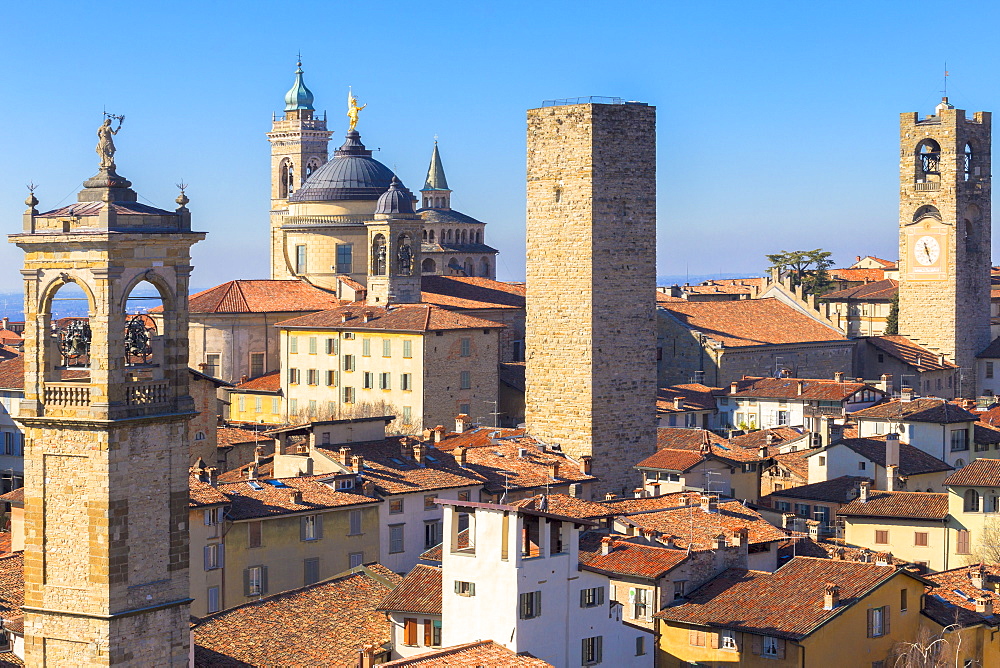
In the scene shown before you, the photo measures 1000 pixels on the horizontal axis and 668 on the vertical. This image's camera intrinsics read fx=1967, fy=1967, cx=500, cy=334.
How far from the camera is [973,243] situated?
270 ft

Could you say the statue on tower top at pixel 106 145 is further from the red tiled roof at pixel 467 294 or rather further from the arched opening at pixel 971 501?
the red tiled roof at pixel 467 294

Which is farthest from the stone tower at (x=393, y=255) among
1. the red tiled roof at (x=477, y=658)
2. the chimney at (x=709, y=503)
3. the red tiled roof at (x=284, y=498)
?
the red tiled roof at (x=477, y=658)

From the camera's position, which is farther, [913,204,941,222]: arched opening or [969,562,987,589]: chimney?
[913,204,941,222]: arched opening

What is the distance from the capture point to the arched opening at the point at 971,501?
1567 inches

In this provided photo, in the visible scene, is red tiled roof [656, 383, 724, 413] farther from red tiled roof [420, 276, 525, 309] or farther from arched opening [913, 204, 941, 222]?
arched opening [913, 204, 941, 222]

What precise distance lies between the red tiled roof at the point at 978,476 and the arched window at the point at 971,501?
168 mm

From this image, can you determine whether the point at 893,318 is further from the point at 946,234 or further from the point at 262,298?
the point at 262,298

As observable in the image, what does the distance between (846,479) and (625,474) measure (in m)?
6.35

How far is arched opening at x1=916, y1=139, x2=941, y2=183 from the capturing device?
269ft

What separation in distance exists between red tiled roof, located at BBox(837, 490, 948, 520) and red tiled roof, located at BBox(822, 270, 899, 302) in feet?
163

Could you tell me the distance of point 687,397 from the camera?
6262 cm

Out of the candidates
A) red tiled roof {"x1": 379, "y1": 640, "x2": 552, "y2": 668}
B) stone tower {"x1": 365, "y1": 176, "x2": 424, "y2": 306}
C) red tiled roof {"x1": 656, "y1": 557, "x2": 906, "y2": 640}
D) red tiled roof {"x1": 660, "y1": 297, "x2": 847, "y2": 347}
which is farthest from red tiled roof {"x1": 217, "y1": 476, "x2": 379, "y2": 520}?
red tiled roof {"x1": 660, "y1": 297, "x2": 847, "y2": 347}

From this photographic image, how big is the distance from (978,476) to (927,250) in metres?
42.3

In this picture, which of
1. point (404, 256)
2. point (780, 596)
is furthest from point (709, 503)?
point (404, 256)
